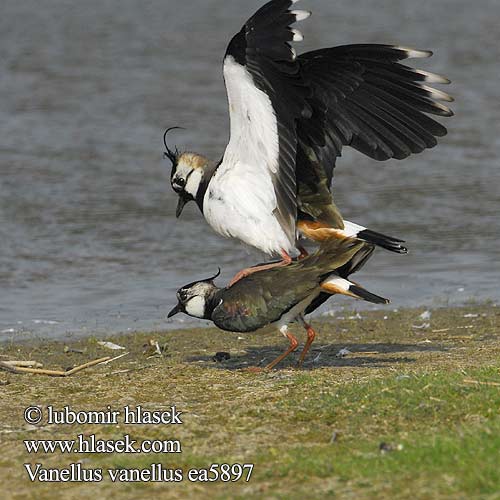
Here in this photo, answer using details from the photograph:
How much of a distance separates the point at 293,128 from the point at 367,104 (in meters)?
1.05

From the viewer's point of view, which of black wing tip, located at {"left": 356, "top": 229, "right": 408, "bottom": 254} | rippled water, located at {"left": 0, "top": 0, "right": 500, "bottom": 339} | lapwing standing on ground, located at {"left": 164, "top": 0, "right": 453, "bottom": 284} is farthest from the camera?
rippled water, located at {"left": 0, "top": 0, "right": 500, "bottom": 339}

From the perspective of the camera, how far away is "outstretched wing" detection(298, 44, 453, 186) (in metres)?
8.12

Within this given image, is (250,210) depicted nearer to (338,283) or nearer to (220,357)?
(338,283)

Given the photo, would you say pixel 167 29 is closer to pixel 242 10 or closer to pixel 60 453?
pixel 242 10

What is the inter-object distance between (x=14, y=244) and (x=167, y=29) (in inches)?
481

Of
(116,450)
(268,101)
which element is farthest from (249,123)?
(116,450)

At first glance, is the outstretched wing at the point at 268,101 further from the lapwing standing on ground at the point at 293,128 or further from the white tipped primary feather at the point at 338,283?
the white tipped primary feather at the point at 338,283

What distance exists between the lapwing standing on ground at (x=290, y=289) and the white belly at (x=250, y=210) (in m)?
0.24

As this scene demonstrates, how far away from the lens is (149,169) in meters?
14.4

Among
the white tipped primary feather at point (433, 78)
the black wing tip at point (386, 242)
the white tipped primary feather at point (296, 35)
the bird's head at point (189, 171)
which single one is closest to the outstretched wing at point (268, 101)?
the white tipped primary feather at point (296, 35)

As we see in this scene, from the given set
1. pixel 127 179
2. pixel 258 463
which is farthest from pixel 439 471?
pixel 127 179

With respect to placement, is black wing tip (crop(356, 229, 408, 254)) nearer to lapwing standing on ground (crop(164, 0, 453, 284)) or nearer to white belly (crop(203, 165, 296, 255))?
lapwing standing on ground (crop(164, 0, 453, 284))

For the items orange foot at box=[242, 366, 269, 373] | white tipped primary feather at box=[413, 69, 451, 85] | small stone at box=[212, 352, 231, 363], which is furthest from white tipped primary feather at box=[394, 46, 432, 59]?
small stone at box=[212, 352, 231, 363]

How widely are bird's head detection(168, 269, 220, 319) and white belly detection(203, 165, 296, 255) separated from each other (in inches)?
16.5
